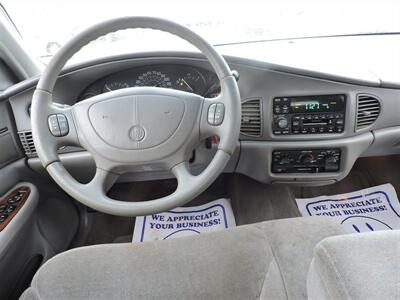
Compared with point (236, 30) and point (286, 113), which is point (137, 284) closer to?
point (286, 113)

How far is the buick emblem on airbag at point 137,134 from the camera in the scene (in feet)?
2.98

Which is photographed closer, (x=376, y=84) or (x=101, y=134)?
(x=101, y=134)

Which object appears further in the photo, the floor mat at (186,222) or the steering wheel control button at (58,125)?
the floor mat at (186,222)

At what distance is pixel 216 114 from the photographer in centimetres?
91

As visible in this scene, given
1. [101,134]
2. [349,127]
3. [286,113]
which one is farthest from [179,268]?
[349,127]

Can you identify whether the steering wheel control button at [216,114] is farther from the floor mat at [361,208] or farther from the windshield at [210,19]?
the floor mat at [361,208]

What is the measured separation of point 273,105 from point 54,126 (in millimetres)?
709

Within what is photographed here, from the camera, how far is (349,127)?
1.24 meters

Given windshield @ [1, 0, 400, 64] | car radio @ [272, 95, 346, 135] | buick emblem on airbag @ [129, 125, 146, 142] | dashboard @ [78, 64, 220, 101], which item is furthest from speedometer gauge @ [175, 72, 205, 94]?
buick emblem on airbag @ [129, 125, 146, 142]

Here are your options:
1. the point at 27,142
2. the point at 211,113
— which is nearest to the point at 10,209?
the point at 27,142

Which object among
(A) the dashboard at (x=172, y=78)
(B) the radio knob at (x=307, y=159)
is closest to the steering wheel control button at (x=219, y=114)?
(A) the dashboard at (x=172, y=78)

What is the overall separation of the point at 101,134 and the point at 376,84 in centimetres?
93

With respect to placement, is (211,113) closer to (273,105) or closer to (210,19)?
(273,105)

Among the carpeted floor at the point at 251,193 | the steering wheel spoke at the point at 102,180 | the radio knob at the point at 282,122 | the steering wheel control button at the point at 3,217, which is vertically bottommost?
the carpeted floor at the point at 251,193
